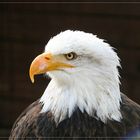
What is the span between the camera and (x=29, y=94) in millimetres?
6121

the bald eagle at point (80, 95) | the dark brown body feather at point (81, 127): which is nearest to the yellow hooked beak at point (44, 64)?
the bald eagle at point (80, 95)

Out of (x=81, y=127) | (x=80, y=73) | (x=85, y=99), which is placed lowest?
(x=81, y=127)

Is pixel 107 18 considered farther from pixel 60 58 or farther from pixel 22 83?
pixel 60 58

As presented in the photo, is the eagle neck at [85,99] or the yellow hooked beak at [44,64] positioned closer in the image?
the yellow hooked beak at [44,64]

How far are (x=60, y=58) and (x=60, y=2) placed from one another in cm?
234

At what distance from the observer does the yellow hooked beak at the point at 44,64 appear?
11.2ft

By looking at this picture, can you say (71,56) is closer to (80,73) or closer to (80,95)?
(80,73)

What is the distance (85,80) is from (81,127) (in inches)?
8.8

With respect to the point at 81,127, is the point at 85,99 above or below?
above

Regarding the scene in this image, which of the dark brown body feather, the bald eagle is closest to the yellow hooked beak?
the bald eagle

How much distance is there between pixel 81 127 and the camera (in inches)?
142

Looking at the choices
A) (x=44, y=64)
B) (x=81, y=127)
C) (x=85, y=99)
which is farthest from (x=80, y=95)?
(x=44, y=64)

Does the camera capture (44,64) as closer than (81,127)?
Yes

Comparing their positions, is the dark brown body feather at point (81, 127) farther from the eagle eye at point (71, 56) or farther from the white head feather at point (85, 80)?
the eagle eye at point (71, 56)
